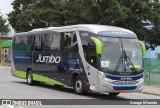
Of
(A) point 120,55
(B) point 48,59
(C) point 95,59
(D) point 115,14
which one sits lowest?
(B) point 48,59

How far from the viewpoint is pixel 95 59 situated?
58.5 ft

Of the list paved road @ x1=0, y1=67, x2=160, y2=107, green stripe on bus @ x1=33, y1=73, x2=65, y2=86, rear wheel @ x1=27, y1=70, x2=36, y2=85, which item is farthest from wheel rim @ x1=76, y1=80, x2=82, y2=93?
rear wheel @ x1=27, y1=70, x2=36, y2=85

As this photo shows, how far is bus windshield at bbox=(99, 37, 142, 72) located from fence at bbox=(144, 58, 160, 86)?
7959mm

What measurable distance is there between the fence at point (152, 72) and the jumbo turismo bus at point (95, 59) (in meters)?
7.36

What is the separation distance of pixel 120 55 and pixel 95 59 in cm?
106

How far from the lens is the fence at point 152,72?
26.2 meters

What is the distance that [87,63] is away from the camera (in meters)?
18.4

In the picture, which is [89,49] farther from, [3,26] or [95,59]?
[3,26]

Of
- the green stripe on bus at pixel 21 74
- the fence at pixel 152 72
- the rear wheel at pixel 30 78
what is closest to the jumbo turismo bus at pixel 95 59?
the rear wheel at pixel 30 78

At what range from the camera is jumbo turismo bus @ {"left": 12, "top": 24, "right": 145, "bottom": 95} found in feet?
57.6

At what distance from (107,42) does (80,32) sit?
183 centimetres

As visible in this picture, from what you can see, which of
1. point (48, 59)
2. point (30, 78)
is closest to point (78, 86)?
point (48, 59)

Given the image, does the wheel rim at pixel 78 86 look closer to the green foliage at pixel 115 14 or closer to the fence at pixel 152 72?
the fence at pixel 152 72
